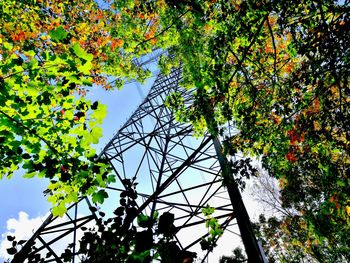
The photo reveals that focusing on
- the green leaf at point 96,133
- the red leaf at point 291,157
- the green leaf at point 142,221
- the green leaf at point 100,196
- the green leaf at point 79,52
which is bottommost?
the green leaf at point 142,221

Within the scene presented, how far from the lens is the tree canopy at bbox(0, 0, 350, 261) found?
11.2 ft

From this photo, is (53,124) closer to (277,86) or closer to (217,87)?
(217,87)

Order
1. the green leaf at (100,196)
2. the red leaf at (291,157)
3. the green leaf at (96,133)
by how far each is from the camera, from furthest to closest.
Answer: the red leaf at (291,157), the green leaf at (96,133), the green leaf at (100,196)

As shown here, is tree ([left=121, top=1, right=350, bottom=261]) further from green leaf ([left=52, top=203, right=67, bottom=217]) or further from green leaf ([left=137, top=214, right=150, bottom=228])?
green leaf ([left=52, top=203, right=67, bottom=217])

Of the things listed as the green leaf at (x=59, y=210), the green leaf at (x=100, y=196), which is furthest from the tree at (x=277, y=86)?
the green leaf at (x=59, y=210)

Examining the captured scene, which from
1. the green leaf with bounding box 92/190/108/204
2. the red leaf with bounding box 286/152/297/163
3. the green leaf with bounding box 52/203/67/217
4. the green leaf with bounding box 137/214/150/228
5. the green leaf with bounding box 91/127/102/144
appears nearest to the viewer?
the green leaf with bounding box 137/214/150/228

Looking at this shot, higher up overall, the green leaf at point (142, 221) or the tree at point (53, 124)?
the tree at point (53, 124)

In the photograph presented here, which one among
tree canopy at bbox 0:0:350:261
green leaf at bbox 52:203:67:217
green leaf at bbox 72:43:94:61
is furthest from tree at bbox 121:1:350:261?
green leaf at bbox 52:203:67:217

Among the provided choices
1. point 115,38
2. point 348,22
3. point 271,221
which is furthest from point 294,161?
point 271,221

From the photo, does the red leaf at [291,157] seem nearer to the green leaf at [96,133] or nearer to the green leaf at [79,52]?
the green leaf at [96,133]

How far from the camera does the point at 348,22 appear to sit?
304cm

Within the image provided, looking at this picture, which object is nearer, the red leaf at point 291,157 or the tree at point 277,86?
the tree at point 277,86

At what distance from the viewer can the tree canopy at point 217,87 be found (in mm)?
3406

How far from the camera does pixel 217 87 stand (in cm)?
468
